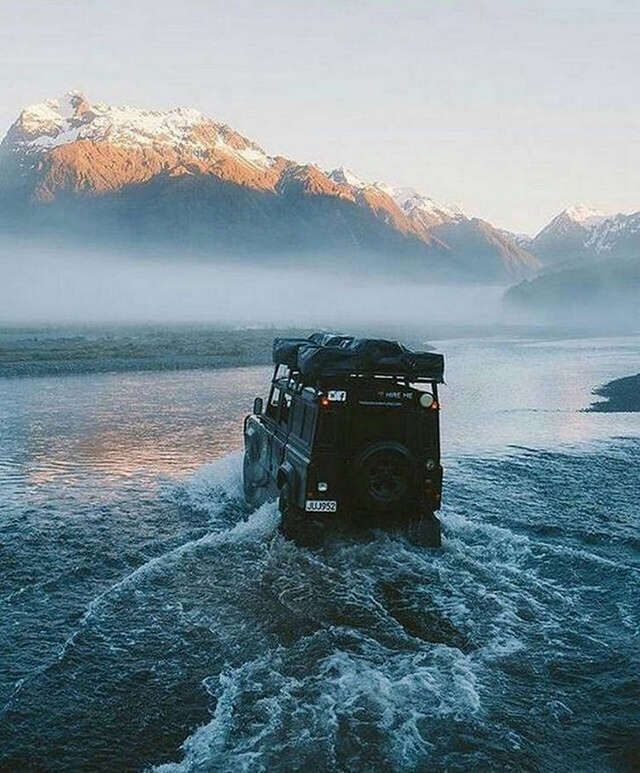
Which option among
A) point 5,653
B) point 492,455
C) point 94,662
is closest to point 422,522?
point 94,662

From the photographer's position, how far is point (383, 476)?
46.0ft

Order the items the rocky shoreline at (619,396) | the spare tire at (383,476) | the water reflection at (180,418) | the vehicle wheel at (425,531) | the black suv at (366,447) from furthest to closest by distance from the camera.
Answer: the rocky shoreline at (619,396), the water reflection at (180,418), the vehicle wheel at (425,531), the black suv at (366,447), the spare tire at (383,476)

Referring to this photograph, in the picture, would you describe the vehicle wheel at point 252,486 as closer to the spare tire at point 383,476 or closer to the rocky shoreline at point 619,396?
the spare tire at point 383,476

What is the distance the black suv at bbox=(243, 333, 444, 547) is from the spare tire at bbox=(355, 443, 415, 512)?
0.8 inches

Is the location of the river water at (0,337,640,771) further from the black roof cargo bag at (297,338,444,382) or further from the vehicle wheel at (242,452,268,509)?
the black roof cargo bag at (297,338,444,382)

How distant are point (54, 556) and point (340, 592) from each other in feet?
20.4

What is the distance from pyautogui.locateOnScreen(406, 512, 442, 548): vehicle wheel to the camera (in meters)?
14.6

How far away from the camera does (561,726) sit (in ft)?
29.1

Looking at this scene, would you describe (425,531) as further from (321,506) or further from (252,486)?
(252,486)

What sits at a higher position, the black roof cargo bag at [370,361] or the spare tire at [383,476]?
the black roof cargo bag at [370,361]

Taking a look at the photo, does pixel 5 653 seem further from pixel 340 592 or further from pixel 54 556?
pixel 340 592

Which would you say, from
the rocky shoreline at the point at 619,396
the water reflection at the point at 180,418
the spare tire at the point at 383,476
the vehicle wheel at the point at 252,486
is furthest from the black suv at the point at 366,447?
the rocky shoreline at the point at 619,396

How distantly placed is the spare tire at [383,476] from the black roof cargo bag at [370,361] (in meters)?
1.56

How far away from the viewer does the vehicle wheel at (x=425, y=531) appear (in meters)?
14.6
